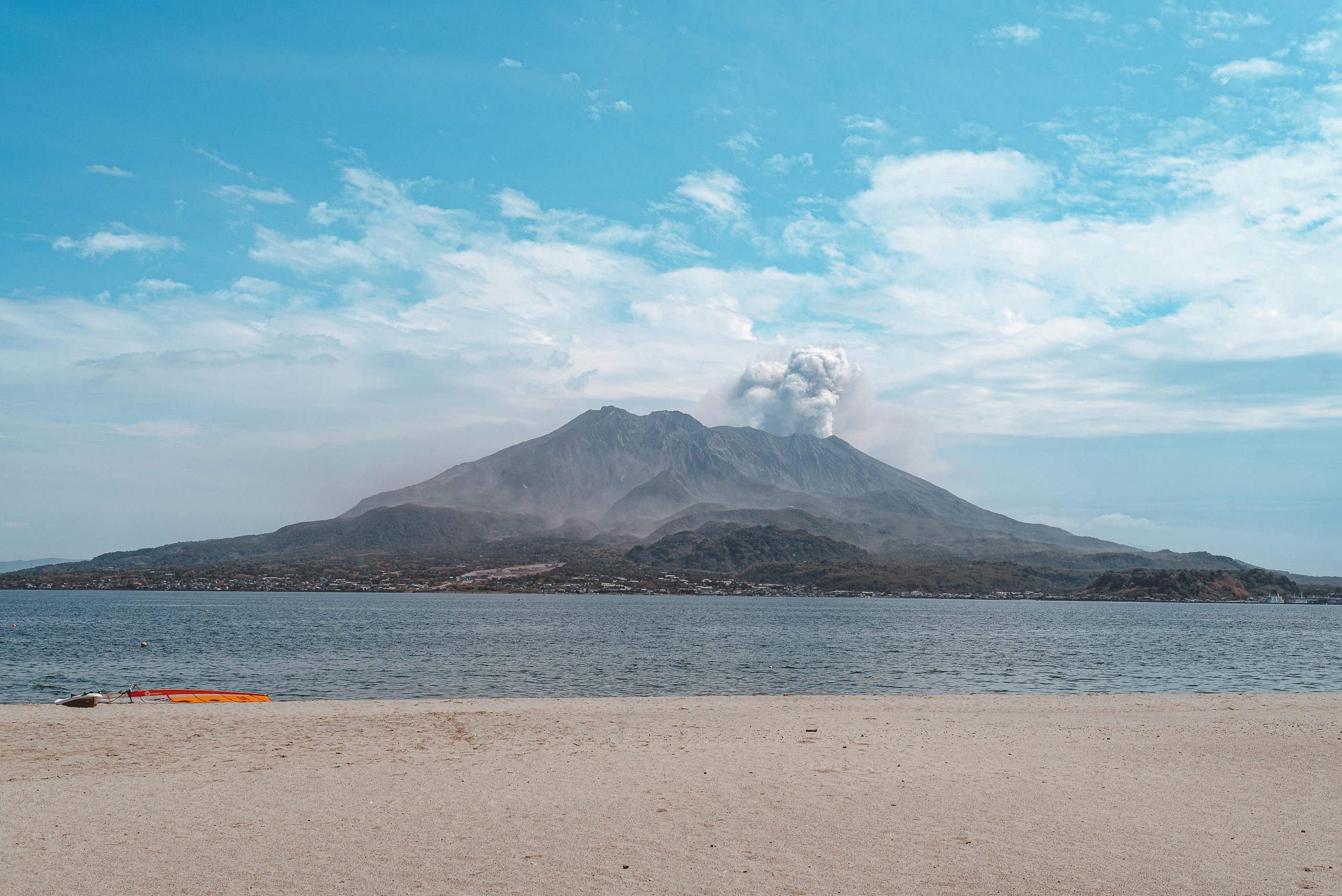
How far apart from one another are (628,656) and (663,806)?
45402 mm

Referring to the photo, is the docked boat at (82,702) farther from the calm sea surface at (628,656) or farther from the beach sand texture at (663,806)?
the calm sea surface at (628,656)

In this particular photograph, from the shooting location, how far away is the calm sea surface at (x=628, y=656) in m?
41.6

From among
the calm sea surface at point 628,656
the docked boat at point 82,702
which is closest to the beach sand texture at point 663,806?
the docked boat at point 82,702

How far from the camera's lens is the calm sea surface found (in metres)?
41.6

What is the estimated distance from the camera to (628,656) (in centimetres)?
5931

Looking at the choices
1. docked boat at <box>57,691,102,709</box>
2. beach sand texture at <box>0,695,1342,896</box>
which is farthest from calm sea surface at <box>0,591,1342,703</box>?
beach sand texture at <box>0,695,1342,896</box>

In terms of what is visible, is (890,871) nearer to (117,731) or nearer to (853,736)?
(853,736)

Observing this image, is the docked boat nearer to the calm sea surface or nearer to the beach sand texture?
the beach sand texture

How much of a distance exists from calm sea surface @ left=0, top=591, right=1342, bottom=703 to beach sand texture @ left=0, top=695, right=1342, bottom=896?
15231 mm

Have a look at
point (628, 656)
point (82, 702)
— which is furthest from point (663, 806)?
point (628, 656)

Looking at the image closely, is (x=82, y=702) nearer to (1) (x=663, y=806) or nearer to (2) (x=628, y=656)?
(1) (x=663, y=806)

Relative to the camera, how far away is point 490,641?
73188 millimetres

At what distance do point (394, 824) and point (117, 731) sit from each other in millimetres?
14029

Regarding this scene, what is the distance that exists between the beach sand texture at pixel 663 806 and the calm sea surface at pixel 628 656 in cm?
1523
